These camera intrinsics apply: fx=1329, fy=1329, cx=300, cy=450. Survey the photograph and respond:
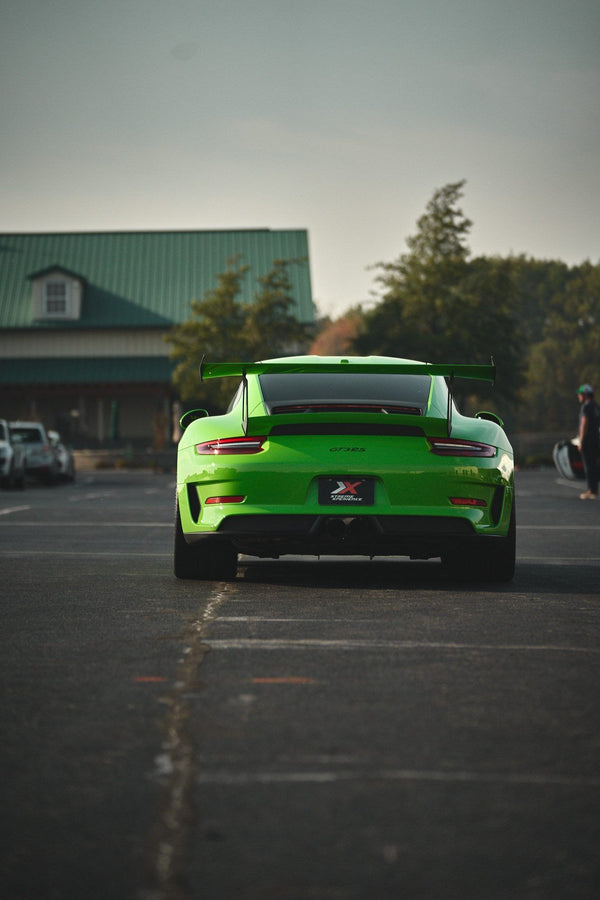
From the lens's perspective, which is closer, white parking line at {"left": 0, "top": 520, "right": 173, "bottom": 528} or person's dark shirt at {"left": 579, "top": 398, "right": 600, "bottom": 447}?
white parking line at {"left": 0, "top": 520, "right": 173, "bottom": 528}

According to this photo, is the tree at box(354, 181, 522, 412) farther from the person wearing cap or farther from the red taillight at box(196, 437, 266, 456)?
the red taillight at box(196, 437, 266, 456)

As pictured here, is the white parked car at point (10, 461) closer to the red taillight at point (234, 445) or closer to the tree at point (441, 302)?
the red taillight at point (234, 445)

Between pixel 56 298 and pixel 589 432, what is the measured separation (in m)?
37.1

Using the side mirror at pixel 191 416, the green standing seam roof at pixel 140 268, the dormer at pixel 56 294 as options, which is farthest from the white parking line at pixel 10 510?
the dormer at pixel 56 294

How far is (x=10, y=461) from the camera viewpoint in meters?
27.0

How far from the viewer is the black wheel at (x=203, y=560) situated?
893 centimetres

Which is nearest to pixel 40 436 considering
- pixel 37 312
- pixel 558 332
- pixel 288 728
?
pixel 37 312

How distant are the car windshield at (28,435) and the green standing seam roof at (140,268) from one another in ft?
69.6

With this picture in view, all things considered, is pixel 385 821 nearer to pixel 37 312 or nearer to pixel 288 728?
pixel 288 728

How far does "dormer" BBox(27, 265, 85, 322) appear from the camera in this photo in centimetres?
5475

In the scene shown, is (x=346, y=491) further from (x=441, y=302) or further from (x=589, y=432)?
(x=441, y=302)

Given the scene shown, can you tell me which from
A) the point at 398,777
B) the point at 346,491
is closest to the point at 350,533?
the point at 346,491

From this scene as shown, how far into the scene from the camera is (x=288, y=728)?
451cm

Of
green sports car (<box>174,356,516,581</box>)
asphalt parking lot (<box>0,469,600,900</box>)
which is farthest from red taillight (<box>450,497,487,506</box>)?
asphalt parking lot (<box>0,469,600,900</box>)
